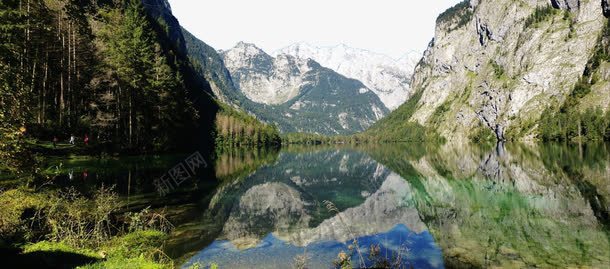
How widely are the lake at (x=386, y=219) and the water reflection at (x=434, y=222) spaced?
8 centimetres

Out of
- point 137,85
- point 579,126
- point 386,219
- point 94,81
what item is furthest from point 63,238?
point 579,126

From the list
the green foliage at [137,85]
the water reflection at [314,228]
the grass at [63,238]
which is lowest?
the water reflection at [314,228]

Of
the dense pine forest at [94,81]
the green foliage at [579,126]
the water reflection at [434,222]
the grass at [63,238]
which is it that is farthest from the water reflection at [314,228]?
the green foliage at [579,126]

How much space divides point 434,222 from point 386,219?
393cm

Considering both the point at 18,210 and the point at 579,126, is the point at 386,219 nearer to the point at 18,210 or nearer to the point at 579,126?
the point at 18,210

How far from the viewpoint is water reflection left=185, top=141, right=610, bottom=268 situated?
827 inches

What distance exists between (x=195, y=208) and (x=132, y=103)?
48.5 m

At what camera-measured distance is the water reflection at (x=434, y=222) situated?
21000 mm

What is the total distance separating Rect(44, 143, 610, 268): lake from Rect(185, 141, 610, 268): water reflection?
0.08 meters

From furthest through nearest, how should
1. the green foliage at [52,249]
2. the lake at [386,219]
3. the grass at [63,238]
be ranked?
the lake at [386,219] → the green foliage at [52,249] → the grass at [63,238]

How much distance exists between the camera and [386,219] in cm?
3300

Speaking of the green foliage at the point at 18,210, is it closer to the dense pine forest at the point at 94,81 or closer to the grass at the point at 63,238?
the grass at the point at 63,238

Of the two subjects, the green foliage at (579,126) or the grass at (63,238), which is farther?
the green foliage at (579,126)

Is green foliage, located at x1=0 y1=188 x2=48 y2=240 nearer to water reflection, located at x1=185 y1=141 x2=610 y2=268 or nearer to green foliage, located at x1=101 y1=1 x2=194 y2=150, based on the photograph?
water reflection, located at x1=185 y1=141 x2=610 y2=268
